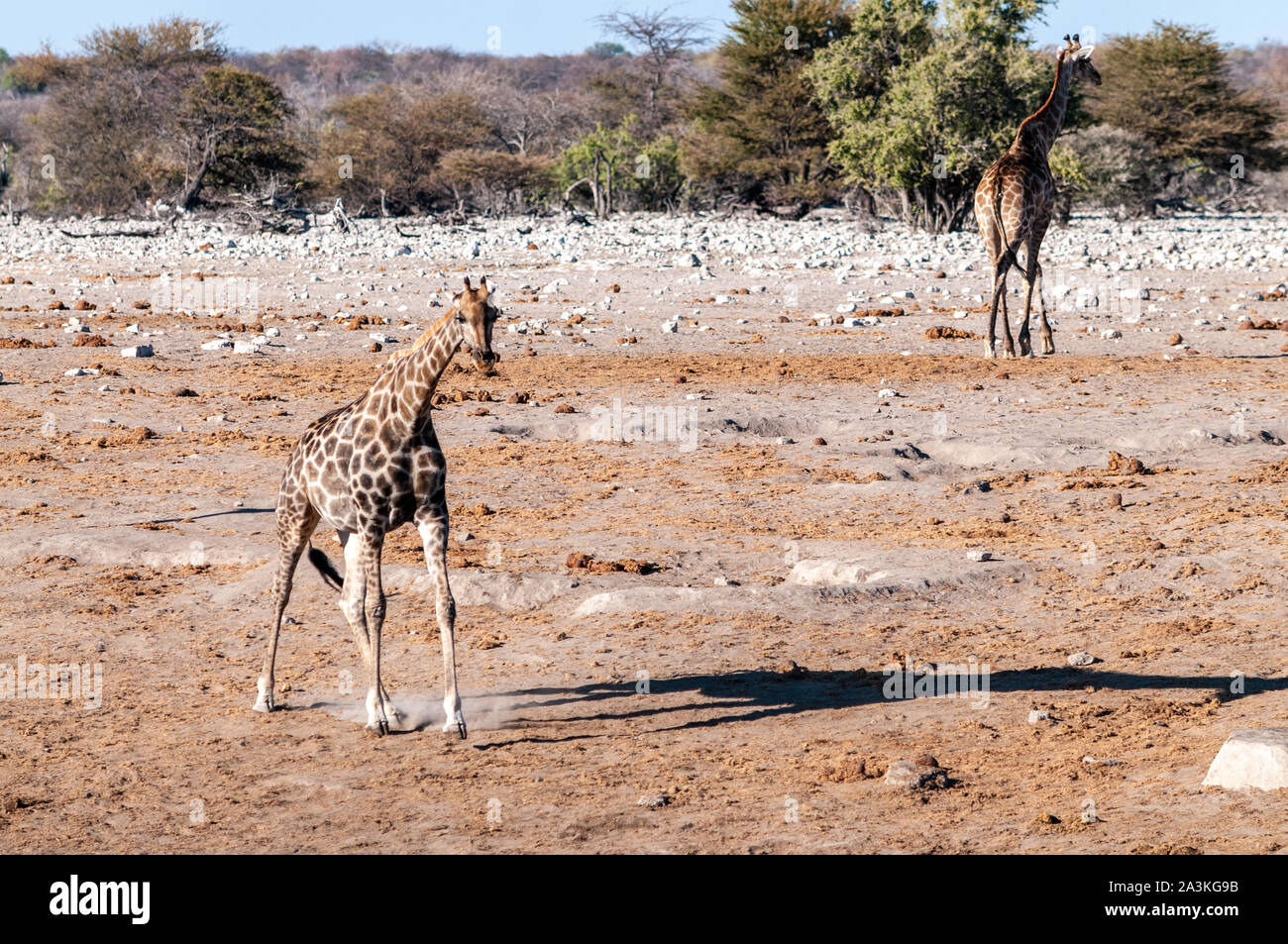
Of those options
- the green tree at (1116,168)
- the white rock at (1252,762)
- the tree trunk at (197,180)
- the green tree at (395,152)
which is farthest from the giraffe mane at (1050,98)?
the tree trunk at (197,180)

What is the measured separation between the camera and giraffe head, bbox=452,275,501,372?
21.1 ft

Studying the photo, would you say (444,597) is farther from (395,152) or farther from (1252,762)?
(395,152)

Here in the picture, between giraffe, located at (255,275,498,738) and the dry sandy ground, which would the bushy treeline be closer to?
the dry sandy ground

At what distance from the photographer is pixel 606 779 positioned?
6445 mm

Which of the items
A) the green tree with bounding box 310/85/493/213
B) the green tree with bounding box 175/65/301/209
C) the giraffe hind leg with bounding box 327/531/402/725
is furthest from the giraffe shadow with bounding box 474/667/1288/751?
the green tree with bounding box 175/65/301/209

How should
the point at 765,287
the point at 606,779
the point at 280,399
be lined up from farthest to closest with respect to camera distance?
the point at 765,287 < the point at 280,399 < the point at 606,779

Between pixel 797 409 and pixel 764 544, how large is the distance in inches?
172

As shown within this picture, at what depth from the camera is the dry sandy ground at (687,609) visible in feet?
19.9

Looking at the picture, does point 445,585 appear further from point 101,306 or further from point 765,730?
point 101,306

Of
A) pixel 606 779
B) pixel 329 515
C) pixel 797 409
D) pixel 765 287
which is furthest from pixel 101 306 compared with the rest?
pixel 606 779

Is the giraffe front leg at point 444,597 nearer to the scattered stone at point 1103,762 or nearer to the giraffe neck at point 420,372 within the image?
the giraffe neck at point 420,372

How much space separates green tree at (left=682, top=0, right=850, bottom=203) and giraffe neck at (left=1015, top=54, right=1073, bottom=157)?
20055 mm

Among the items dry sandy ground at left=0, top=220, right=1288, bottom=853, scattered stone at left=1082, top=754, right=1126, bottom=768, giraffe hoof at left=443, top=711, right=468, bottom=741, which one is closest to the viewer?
dry sandy ground at left=0, top=220, right=1288, bottom=853

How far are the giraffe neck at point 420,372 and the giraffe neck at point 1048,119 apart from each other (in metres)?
12.5
